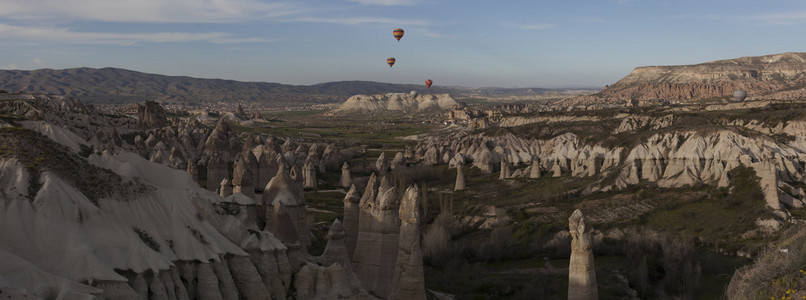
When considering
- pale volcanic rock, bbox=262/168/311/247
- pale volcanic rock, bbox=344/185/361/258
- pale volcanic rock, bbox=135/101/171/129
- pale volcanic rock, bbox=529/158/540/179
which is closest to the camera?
pale volcanic rock, bbox=262/168/311/247

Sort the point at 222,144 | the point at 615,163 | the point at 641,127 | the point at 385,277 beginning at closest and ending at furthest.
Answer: the point at 385,277
the point at 615,163
the point at 222,144
the point at 641,127

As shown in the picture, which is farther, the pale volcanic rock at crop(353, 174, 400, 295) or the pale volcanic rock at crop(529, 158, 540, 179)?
the pale volcanic rock at crop(529, 158, 540, 179)

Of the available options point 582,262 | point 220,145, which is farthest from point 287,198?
point 220,145

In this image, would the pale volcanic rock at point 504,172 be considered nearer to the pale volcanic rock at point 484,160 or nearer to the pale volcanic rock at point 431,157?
the pale volcanic rock at point 484,160

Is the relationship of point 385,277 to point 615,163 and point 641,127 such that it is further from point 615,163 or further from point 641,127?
point 641,127

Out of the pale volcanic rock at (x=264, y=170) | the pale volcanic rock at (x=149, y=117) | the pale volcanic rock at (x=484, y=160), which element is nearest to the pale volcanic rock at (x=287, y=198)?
the pale volcanic rock at (x=264, y=170)

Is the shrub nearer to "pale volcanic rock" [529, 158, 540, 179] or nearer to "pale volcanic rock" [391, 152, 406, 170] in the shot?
"pale volcanic rock" [529, 158, 540, 179]

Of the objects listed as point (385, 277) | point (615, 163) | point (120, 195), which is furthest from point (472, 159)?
point (120, 195)

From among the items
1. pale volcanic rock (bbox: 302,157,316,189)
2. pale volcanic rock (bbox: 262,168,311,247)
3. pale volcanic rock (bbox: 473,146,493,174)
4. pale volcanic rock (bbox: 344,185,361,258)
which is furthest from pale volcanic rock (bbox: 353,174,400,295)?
pale volcanic rock (bbox: 473,146,493,174)

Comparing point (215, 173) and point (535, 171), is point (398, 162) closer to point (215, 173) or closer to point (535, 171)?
point (535, 171)
